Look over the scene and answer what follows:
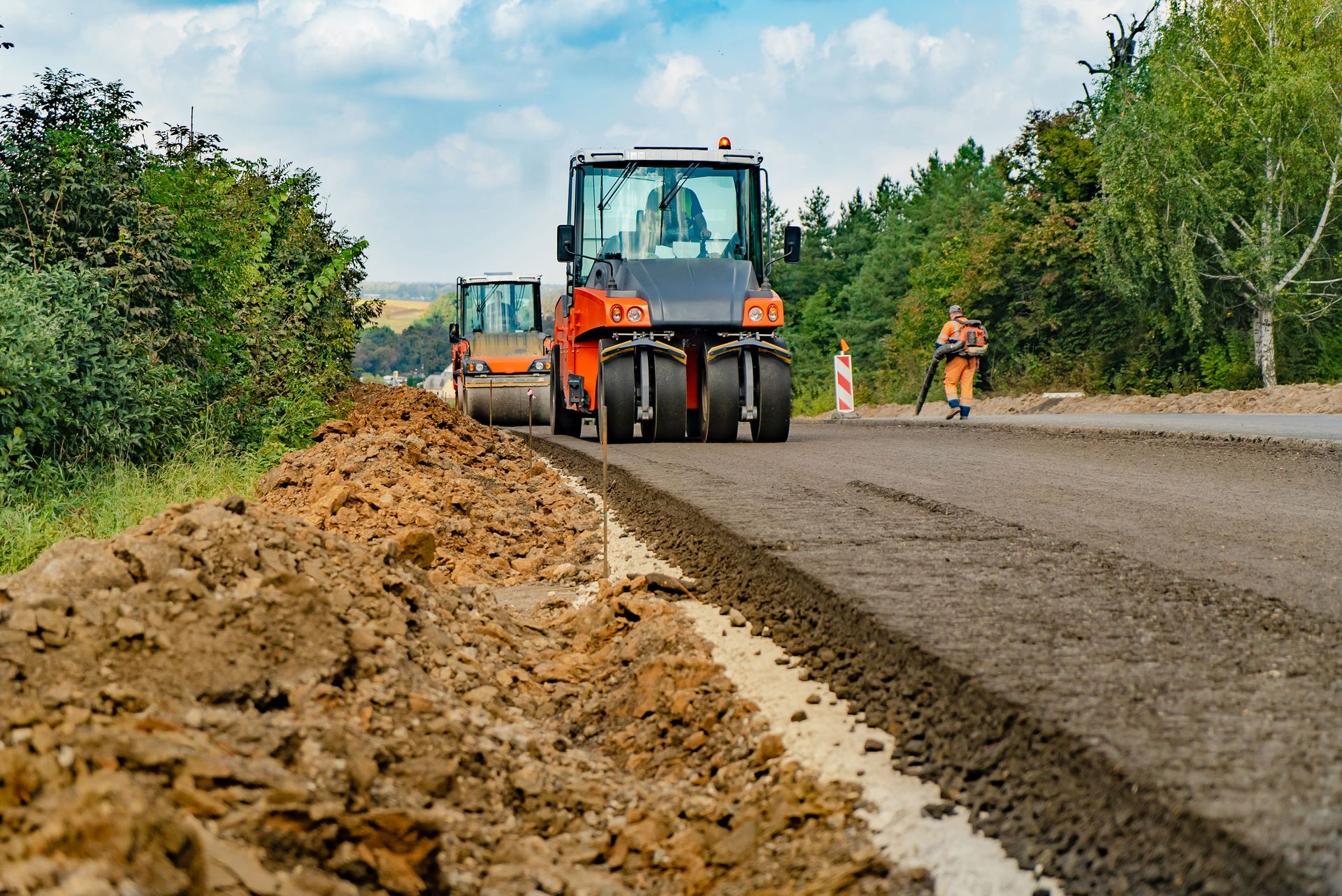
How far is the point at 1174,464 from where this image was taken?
10508 mm

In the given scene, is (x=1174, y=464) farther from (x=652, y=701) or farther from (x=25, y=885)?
(x=25, y=885)

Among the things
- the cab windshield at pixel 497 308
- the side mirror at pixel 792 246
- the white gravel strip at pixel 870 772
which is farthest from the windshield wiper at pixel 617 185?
the cab windshield at pixel 497 308

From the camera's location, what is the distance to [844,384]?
2408cm

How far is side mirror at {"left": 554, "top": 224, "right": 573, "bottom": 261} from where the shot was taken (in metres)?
14.5

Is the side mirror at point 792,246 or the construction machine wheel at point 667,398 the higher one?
the side mirror at point 792,246

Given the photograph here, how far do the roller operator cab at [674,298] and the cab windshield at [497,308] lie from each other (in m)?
11.4

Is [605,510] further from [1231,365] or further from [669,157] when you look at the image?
[1231,365]

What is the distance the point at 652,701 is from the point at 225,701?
4.57 ft

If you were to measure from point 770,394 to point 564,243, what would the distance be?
3.19m

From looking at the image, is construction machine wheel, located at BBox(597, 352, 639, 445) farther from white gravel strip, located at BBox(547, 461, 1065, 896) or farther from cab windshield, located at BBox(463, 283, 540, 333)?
cab windshield, located at BBox(463, 283, 540, 333)

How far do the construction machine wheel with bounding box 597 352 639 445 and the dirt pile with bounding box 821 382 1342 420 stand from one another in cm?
1013

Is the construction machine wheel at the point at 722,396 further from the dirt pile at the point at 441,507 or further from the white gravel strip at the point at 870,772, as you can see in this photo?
the white gravel strip at the point at 870,772

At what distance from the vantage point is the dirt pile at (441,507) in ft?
23.4

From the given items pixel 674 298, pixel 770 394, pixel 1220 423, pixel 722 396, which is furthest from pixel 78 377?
pixel 1220 423
